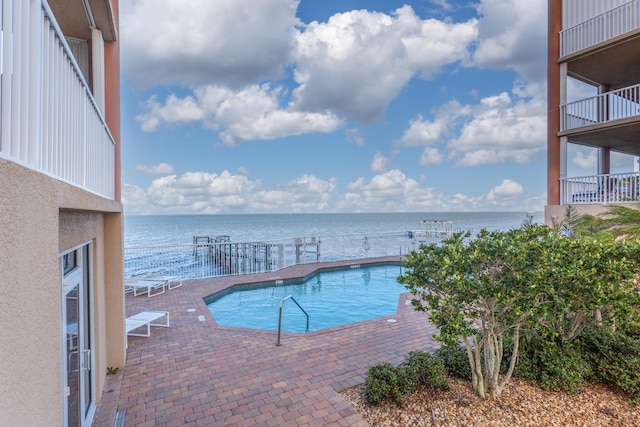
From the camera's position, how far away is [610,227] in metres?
6.07

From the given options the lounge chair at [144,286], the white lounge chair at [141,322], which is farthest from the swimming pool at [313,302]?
the white lounge chair at [141,322]

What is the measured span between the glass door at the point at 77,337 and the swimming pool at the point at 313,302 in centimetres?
428

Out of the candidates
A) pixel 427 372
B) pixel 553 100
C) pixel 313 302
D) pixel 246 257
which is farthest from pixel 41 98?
pixel 553 100

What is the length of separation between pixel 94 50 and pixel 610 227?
8628 millimetres

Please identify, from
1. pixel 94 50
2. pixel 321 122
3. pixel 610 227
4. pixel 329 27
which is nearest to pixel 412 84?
pixel 321 122

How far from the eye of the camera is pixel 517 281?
3.41 meters

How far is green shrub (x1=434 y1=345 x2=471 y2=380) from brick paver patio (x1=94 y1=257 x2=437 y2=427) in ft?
2.67

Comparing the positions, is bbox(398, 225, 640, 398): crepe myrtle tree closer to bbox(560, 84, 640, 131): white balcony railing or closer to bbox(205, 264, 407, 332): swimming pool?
bbox(205, 264, 407, 332): swimming pool

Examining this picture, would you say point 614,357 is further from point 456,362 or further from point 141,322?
point 141,322

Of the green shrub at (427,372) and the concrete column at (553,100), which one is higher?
the concrete column at (553,100)

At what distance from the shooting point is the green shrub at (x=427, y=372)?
406 cm

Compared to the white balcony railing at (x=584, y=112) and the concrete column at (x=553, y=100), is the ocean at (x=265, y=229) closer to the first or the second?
the concrete column at (x=553, y=100)

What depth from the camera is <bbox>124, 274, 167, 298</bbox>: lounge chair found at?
897cm

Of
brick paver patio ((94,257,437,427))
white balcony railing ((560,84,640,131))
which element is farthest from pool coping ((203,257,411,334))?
white balcony railing ((560,84,640,131))
